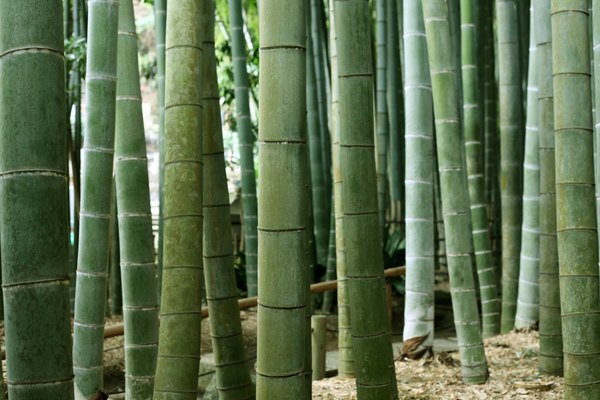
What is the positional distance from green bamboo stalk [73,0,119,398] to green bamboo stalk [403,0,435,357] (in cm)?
133

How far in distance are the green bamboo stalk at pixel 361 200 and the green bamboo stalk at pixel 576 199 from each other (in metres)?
0.56

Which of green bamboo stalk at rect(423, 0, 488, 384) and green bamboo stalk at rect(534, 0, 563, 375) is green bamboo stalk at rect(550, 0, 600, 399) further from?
green bamboo stalk at rect(534, 0, 563, 375)

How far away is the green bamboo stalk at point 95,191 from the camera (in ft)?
8.42

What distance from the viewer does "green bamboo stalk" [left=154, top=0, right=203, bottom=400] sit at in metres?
2.32

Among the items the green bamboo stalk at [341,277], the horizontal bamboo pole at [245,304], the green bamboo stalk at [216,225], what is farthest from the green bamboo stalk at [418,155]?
the green bamboo stalk at [216,225]

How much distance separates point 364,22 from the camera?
7.95ft

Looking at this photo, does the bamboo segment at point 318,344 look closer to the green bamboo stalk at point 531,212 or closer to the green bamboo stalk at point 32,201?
the green bamboo stalk at point 531,212

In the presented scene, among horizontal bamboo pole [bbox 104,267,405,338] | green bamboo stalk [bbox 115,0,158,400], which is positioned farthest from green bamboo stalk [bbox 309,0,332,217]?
green bamboo stalk [bbox 115,0,158,400]

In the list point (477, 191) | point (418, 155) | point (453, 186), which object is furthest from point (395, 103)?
point (453, 186)

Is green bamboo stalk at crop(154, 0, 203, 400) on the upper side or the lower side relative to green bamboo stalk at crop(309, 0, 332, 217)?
lower

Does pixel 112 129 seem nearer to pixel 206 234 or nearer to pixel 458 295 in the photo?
pixel 206 234

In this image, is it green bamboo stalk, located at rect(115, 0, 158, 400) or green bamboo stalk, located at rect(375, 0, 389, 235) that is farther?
green bamboo stalk, located at rect(375, 0, 389, 235)

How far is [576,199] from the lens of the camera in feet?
8.44

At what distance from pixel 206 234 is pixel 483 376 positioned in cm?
141
